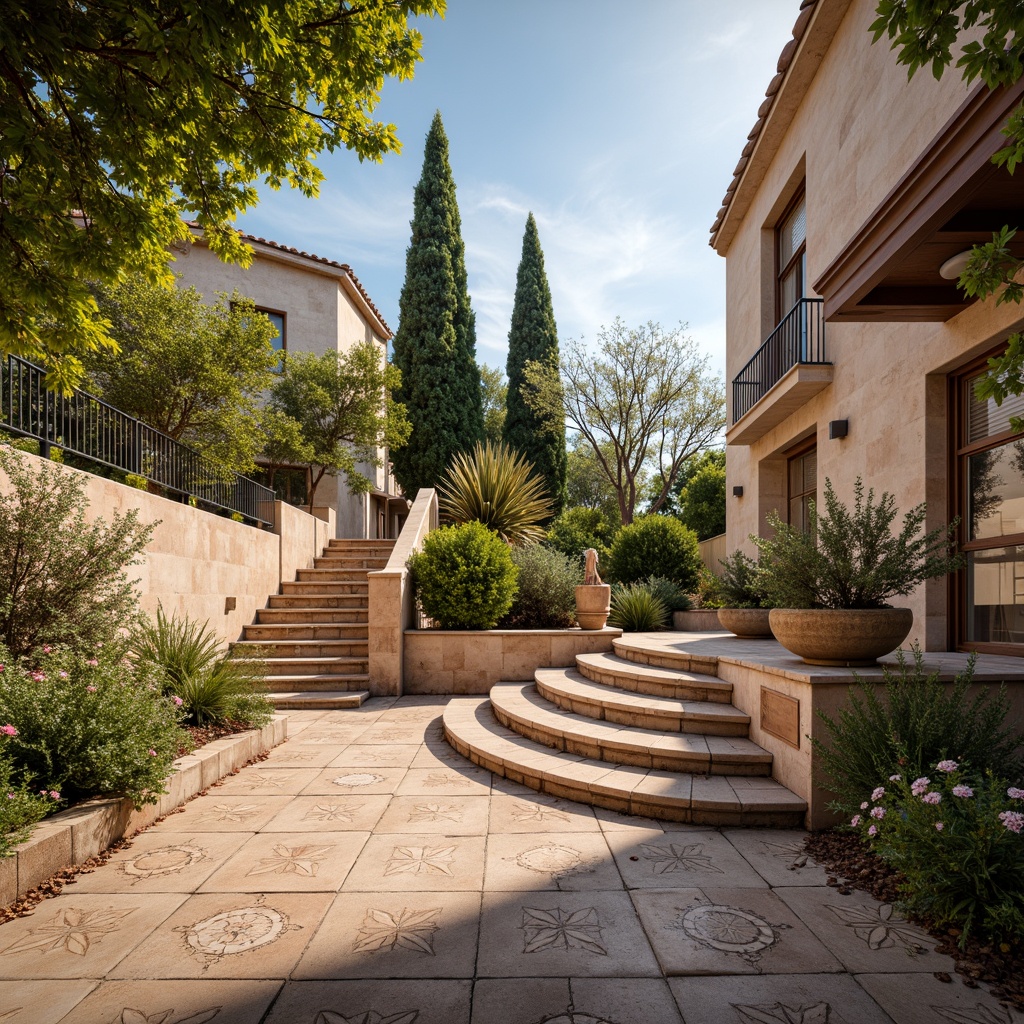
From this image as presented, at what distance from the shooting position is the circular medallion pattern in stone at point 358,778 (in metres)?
4.71

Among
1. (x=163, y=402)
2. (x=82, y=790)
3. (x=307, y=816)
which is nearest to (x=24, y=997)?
(x=82, y=790)

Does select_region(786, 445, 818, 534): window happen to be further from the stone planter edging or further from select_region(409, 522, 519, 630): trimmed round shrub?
the stone planter edging

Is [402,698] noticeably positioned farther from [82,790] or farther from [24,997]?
[24,997]

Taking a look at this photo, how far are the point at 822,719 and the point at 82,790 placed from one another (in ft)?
14.7

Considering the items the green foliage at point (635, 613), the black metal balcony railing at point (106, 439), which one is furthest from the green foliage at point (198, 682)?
the green foliage at point (635, 613)

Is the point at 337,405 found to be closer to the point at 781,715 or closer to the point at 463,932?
the point at 781,715

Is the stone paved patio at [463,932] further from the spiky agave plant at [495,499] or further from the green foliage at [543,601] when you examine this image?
the spiky agave plant at [495,499]

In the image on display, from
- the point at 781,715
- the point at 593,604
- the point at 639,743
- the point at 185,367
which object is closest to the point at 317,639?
the point at 593,604

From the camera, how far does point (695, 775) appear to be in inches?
172

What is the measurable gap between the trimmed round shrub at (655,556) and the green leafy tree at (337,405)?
6.23 meters

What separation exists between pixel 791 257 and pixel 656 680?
803 centimetres

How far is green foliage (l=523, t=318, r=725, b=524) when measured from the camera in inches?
766

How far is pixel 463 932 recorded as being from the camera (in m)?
2.69

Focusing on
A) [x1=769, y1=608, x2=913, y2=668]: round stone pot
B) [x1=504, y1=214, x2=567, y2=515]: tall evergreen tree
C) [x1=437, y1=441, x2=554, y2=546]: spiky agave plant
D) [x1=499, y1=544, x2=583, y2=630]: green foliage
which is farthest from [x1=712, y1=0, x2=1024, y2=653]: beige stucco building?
[x1=504, y1=214, x2=567, y2=515]: tall evergreen tree
